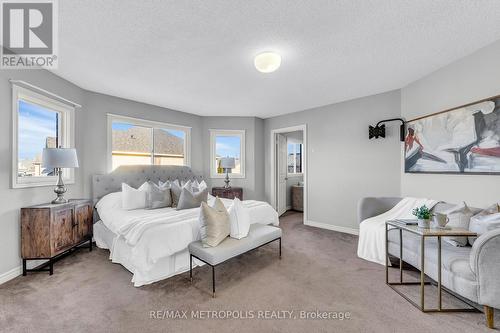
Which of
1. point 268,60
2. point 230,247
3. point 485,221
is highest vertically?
point 268,60

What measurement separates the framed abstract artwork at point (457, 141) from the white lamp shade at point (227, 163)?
331 centimetres

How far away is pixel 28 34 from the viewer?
6.98 feet

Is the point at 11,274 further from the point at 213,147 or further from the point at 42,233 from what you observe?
the point at 213,147

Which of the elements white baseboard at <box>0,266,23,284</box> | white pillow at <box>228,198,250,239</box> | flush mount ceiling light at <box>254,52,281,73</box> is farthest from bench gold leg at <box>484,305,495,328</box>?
white baseboard at <box>0,266,23,284</box>

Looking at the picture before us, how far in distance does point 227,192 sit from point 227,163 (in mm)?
674

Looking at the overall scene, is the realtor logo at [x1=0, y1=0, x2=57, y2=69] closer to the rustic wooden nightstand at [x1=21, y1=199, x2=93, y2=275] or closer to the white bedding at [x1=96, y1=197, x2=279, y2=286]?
the rustic wooden nightstand at [x1=21, y1=199, x2=93, y2=275]

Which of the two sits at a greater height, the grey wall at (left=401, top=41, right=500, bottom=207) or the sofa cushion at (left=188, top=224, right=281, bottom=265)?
the grey wall at (left=401, top=41, right=500, bottom=207)

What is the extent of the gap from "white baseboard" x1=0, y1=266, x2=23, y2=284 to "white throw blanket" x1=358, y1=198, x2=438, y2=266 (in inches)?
167

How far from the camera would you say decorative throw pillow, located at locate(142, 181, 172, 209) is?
3344mm

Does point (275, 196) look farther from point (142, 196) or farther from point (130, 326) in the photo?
point (130, 326)

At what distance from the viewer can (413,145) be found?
10.6 ft

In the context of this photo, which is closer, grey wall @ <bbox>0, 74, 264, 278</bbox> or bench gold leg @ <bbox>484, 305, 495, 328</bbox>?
bench gold leg @ <bbox>484, 305, 495, 328</bbox>

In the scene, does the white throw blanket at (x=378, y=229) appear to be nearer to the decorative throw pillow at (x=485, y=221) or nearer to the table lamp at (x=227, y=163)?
the decorative throw pillow at (x=485, y=221)

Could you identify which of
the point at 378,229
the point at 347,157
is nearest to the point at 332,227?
the point at 347,157
